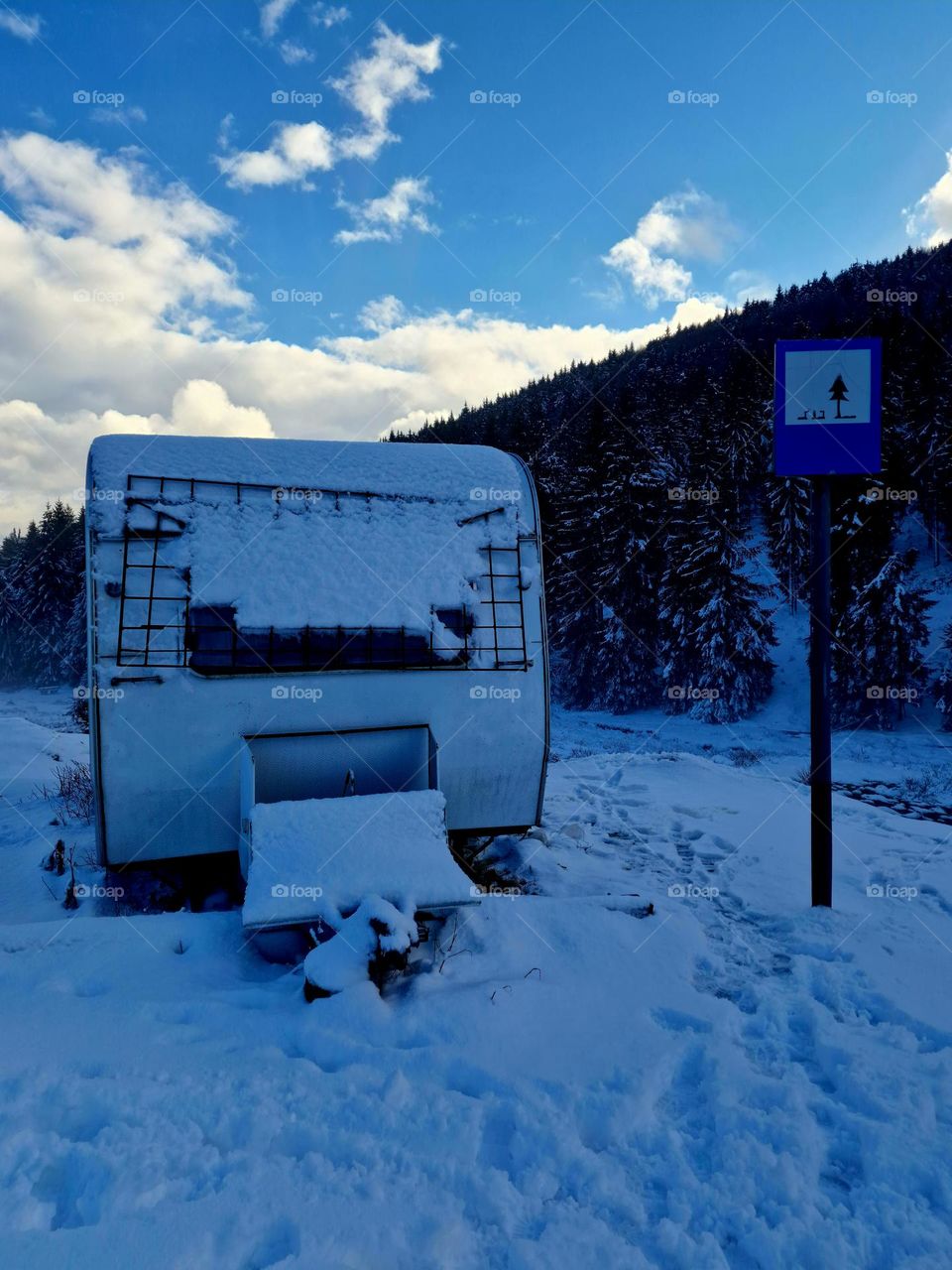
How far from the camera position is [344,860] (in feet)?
15.1

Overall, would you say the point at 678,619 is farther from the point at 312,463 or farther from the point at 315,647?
the point at 315,647

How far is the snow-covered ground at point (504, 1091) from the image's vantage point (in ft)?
7.99

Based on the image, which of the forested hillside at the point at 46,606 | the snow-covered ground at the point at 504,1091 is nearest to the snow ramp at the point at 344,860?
the snow-covered ground at the point at 504,1091

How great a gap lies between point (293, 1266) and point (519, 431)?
120ft

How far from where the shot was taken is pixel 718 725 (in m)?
23.2

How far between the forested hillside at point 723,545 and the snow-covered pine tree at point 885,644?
0.05m

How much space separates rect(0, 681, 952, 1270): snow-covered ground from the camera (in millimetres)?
2436

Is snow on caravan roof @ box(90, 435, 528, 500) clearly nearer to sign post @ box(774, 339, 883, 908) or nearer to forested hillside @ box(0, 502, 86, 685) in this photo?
sign post @ box(774, 339, 883, 908)

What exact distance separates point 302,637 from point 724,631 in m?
22.1

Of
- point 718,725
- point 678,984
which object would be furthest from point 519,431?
point 678,984

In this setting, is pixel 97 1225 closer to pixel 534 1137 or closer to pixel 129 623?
pixel 534 1137

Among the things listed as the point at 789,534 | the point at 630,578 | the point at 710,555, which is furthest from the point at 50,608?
the point at 789,534

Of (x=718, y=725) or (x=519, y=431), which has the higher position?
(x=519, y=431)

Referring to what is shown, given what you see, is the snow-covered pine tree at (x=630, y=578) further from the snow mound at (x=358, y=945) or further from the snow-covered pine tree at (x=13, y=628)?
the snow-covered pine tree at (x=13, y=628)
